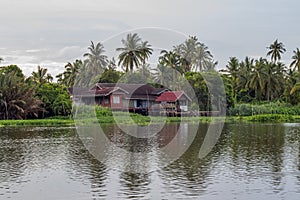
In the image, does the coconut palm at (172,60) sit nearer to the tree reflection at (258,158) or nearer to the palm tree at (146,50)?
the palm tree at (146,50)

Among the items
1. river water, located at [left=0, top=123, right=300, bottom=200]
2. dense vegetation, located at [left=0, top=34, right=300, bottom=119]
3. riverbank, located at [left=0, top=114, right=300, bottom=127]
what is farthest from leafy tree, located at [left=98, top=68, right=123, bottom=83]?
river water, located at [left=0, top=123, right=300, bottom=200]

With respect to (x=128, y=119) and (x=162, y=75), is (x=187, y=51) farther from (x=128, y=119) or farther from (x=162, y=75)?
(x=128, y=119)

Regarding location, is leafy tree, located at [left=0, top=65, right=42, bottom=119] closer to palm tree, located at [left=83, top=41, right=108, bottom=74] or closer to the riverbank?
the riverbank

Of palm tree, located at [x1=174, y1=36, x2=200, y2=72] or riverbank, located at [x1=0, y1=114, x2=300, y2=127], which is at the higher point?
palm tree, located at [x1=174, y1=36, x2=200, y2=72]

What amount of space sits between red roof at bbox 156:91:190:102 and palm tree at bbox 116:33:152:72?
189 inches

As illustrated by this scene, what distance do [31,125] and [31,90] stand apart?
5.06 m

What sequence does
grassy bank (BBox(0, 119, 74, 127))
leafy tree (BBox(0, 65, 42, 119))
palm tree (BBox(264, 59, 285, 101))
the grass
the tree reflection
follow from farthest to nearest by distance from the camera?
palm tree (BBox(264, 59, 285, 101)) < leafy tree (BBox(0, 65, 42, 119)) < the grass < grassy bank (BBox(0, 119, 74, 127)) < the tree reflection

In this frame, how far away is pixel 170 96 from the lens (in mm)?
55125

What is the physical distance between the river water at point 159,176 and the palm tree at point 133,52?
30675 mm

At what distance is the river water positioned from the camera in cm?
1223

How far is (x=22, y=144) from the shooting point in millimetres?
25062

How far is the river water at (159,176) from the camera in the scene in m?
12.2

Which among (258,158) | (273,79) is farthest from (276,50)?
(258,158)

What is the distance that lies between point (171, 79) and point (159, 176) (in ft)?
150
